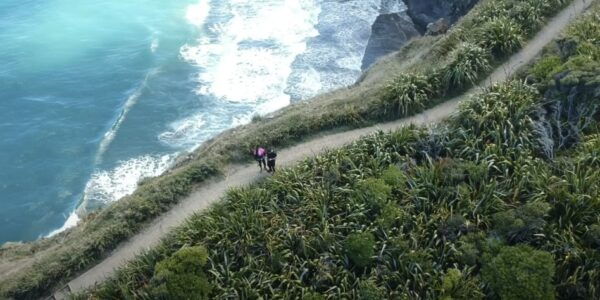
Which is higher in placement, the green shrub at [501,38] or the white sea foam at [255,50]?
the white sea foam at [255,50]

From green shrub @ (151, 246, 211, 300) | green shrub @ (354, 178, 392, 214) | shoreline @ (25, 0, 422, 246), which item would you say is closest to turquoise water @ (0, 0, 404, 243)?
shoreline @ (25, 0, 422, 246)

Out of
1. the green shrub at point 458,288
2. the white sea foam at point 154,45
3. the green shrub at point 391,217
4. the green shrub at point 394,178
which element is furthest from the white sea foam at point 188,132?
the green shrub at point 458,288

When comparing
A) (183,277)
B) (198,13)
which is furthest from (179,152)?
(198,13)

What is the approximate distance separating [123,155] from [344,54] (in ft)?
74.2

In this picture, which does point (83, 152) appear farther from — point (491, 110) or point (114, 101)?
point (491, 110)

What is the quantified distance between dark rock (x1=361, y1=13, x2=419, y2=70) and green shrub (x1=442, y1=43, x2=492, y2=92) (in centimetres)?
1784

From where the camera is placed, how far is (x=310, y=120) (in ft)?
99.2

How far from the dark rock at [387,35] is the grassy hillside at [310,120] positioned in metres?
13.0

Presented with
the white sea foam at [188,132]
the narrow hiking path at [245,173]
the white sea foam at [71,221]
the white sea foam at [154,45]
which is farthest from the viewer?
the white sea foam at [154,45]

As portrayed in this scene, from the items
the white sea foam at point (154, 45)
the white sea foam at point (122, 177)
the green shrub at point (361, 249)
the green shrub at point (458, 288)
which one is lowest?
the green shrub at point (458, 288)

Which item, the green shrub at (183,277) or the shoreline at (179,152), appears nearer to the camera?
the green shrub at (183,277)

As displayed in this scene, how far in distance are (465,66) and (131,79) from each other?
109 ft

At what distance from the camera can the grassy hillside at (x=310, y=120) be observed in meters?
25.0

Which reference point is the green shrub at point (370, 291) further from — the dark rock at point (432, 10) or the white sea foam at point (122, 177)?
the dark rock at point (432, 10)
